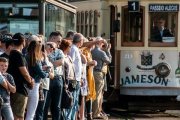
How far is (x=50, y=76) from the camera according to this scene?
11805 mm

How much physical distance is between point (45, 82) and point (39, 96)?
357mm

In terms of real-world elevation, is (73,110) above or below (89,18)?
below

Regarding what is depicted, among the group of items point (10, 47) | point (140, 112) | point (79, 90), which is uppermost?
point (10, 47)

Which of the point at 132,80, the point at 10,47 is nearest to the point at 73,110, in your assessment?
the point at 10,47

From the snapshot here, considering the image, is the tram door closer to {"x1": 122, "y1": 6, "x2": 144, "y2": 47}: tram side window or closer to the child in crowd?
{"x1": 122, "y1": 6, "x2": 144, "y2": 47}: tram side window

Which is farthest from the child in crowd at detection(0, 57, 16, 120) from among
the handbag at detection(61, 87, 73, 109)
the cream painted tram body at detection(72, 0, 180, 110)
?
the cream painted tram body at detection(72, 0, 180, 110)

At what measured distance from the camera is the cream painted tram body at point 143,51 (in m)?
17.9

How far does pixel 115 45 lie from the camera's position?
1831 cm

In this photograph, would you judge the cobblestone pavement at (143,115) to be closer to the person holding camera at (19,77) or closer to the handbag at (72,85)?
the handbag at (72,85)

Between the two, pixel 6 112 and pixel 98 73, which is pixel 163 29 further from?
pixel 6 112

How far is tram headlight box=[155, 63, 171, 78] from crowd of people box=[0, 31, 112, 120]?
6.64 feet

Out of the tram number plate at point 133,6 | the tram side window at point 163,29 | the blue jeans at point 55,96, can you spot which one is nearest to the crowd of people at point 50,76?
the blue jeans at point 55,96

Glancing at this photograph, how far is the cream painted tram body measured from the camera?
17906 mm

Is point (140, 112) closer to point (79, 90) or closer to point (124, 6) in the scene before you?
point (124, 6)
